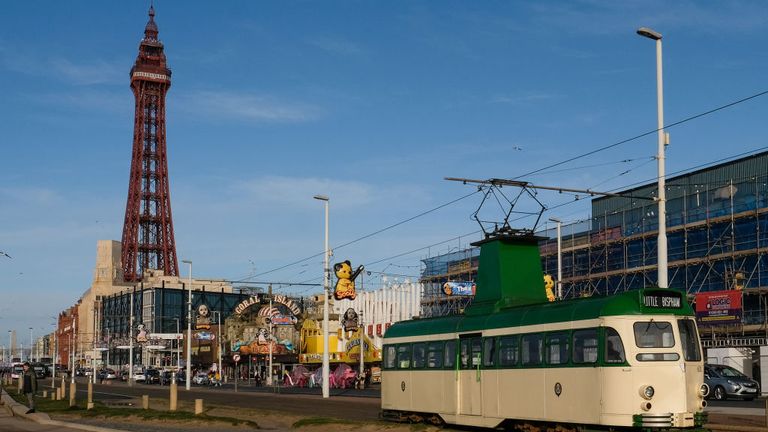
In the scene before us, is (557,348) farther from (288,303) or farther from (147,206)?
(147,206)

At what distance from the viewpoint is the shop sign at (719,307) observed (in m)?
60.6

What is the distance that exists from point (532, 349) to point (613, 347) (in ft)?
9.78

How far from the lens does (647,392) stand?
814 inches

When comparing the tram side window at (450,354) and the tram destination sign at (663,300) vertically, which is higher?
the tram destination sign at (663,300)

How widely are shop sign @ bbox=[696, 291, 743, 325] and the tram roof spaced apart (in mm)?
37825

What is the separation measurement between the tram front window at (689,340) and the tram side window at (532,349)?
338 centimetres

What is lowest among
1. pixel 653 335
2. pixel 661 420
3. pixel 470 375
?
pixel 661 420

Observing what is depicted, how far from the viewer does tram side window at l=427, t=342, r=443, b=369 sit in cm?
2831

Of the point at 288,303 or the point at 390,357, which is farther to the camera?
the point at 288,303

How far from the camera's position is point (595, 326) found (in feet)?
71.1

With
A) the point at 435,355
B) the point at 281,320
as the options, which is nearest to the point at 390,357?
the point at 435,355

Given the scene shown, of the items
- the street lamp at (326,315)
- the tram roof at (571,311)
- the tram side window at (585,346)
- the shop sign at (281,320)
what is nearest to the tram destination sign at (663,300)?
the tram roof at (571,311)

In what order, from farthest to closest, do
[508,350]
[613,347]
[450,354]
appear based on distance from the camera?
[450,354] < [508,350] < [613,347]

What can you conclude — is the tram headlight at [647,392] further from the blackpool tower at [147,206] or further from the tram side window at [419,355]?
the blackpool tower at [147,206]
